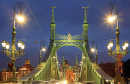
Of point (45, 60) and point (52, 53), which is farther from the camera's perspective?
point (52, 53)

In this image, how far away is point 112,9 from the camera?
19.2 meters

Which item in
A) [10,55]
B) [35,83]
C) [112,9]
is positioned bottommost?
[35,83]

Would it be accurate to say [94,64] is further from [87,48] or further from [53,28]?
[53,28]

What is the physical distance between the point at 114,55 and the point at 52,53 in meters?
27.3

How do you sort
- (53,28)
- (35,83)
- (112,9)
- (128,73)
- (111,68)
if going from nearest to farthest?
(112,9) → (35,83) → (53,28) → (128,73) → (111,68)

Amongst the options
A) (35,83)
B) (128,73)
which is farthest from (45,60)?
(128,73)

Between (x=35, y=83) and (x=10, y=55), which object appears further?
(x=35, y=83)

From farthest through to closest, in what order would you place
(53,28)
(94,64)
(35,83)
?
(53,28), (94,64), (35,83)

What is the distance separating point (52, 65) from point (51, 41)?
16.4ft

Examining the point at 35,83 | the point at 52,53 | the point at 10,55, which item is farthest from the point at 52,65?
the point at 10,55

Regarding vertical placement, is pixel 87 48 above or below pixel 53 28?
below

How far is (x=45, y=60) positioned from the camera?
133ft

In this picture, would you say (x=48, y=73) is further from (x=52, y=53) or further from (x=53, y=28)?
(x=53, y=28)

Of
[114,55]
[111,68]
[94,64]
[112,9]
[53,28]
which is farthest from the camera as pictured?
[111,68]
